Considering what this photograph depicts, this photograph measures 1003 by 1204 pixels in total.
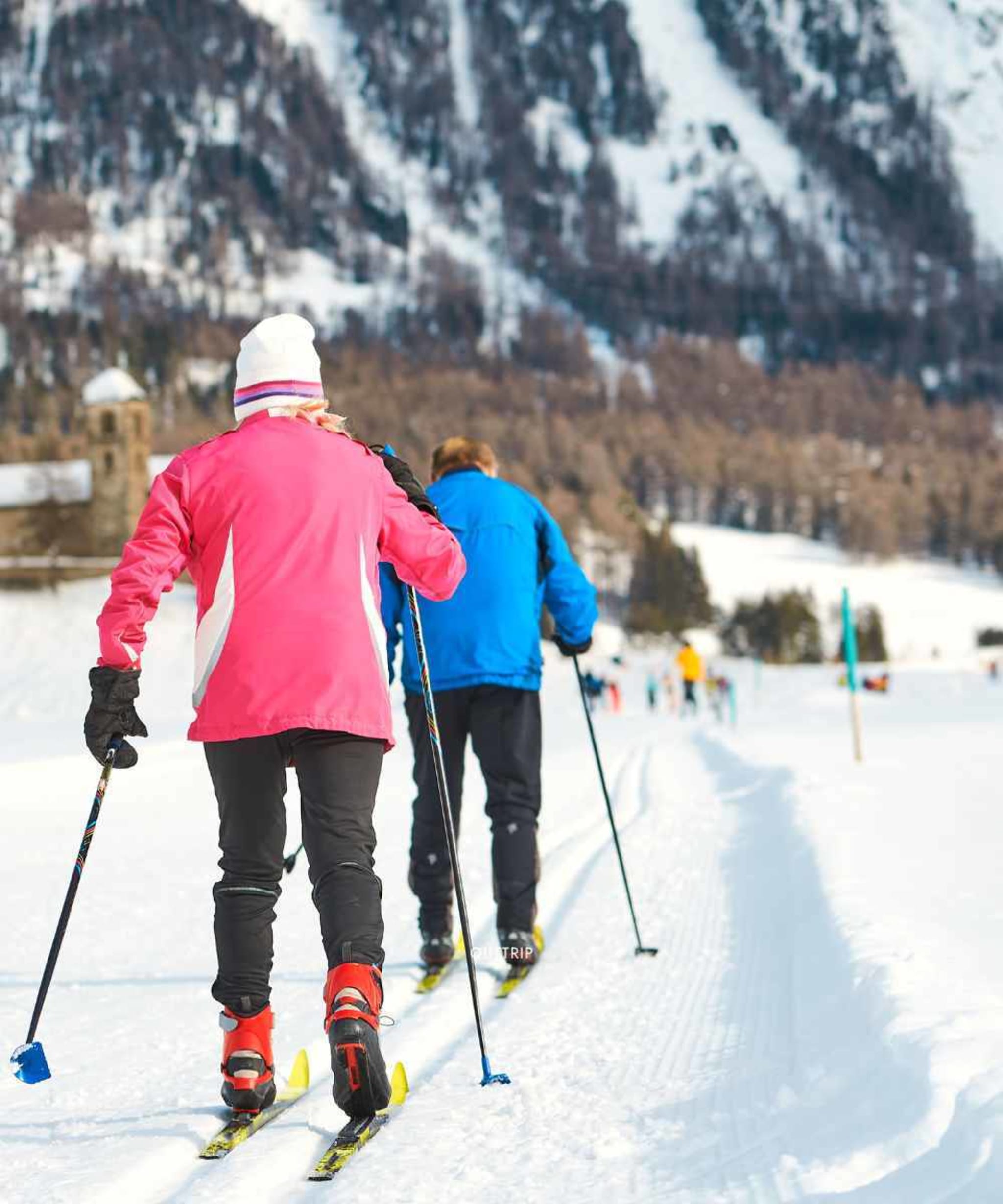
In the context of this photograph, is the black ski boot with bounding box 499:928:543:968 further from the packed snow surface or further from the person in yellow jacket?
the packed snow surface

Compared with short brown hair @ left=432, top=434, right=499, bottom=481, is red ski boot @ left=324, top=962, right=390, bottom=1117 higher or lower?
lower

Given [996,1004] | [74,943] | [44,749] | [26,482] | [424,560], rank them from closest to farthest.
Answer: [996,1004] → [424,560] → [74,943] → [44,749] → [26,482]

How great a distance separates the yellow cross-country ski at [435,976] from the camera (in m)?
4.23

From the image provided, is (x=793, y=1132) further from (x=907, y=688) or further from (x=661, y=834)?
(x=907, y=688)

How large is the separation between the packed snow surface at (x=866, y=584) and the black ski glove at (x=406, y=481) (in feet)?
280

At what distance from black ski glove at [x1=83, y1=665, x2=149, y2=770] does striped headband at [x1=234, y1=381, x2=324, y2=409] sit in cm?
65

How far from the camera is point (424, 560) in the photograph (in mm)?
3232

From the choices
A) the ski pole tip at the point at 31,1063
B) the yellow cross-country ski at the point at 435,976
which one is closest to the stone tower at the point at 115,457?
the yellow cross-country ski at the point at 435,976

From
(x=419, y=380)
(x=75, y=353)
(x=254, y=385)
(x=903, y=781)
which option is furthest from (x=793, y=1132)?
(x=419, y=380)

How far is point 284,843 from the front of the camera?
9.77 ft

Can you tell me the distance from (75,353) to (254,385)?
179097 millimetres

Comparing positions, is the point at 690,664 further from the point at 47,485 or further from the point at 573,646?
the point at 47,485

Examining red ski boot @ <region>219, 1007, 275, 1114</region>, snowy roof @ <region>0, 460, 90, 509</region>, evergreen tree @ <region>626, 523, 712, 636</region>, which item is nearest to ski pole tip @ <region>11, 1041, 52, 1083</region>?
red ski boot @ <region>219, 1007, 275, 1114</region>

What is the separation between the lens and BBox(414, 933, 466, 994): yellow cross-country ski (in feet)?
13.9
